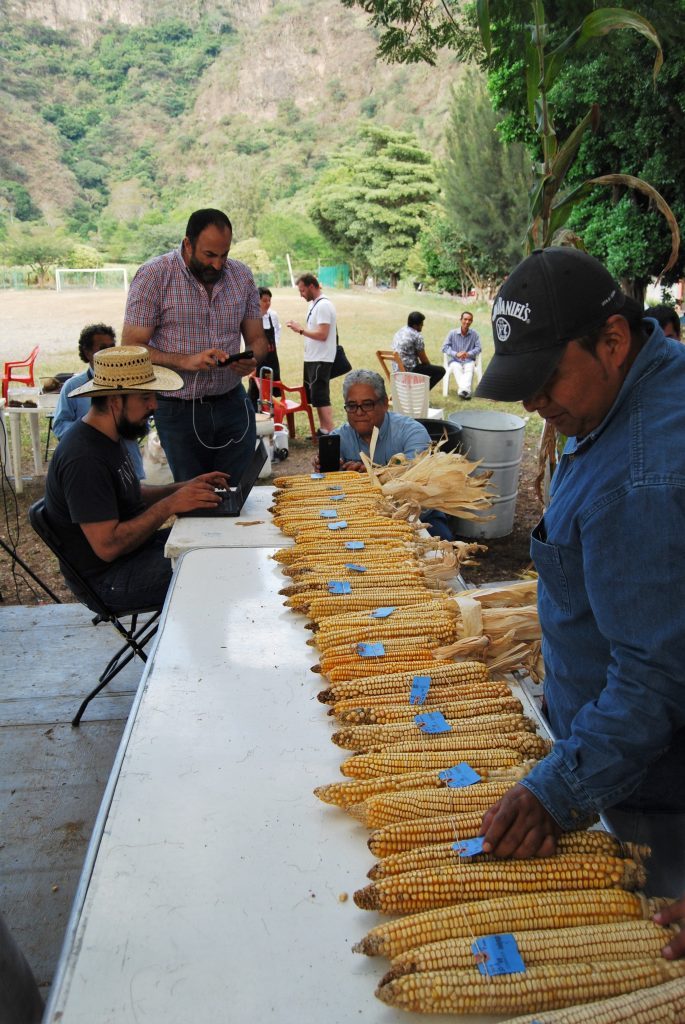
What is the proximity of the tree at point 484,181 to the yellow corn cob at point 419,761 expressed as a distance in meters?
30.6

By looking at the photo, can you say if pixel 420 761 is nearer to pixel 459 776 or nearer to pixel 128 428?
pixel 459 776

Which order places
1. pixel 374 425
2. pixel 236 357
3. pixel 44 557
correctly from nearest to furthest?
pixel 236 357 < pixel 374 425 < pixel 44 557

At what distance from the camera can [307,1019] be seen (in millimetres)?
1147

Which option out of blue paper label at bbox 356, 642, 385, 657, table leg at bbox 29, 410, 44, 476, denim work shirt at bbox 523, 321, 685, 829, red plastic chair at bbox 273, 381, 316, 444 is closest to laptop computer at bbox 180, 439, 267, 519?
blue paper label at bbox 356, 642, 385, 657

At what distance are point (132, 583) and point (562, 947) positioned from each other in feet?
8.55

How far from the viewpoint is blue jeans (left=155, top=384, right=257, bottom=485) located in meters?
4.16

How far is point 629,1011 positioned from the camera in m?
1.15

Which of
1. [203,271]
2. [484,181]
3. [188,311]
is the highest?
[484,181]

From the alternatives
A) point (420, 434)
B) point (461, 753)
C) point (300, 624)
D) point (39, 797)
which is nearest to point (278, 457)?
point (420, 434)

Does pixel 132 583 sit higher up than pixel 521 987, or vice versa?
pixel 521 987

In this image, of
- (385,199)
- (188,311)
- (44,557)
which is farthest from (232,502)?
(385,199)

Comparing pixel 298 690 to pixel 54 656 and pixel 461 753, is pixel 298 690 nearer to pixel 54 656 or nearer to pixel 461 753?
pixel 461 753

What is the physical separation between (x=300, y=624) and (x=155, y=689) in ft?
1.85

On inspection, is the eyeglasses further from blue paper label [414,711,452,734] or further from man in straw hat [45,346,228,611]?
blue paper label [414,711,452,734]
